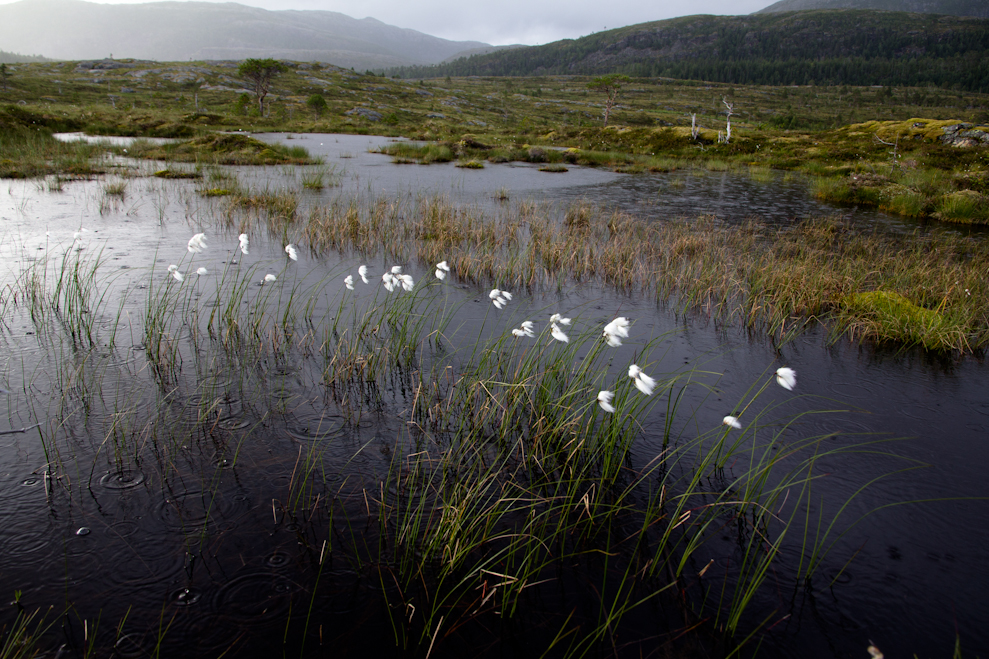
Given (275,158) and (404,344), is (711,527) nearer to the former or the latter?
(404,344)

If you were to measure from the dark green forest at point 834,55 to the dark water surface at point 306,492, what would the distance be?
134 metres

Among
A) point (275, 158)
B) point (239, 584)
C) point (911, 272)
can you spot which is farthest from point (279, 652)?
point (275, 158)

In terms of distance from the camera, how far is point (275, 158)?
20391 mm

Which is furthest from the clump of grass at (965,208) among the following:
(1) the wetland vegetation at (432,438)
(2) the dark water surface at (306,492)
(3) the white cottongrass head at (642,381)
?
(3) the white cottongrass head at (642,381)

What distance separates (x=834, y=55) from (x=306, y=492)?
217723mm

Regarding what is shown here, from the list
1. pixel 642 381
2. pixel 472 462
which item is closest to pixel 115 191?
pixel 472 462

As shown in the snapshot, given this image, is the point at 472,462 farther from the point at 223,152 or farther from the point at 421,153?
the point at 421,153

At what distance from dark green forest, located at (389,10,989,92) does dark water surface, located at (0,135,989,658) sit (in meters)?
134

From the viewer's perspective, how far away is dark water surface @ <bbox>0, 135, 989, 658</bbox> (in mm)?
2592

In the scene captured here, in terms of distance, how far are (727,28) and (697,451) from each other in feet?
809

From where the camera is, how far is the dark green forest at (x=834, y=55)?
12062 centimetres

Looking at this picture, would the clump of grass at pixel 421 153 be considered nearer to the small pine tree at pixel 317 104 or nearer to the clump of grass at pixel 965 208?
the clump of grass at pixel 965 208

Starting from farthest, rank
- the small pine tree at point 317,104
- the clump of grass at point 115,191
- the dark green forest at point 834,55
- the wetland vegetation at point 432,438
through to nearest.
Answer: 1. the dark green forest at point 834,55
2. the small pine tree at point 317,104
3. the clump of grass at point 115,191
4. the wetland vegetation at point 432,438

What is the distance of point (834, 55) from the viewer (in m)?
165
